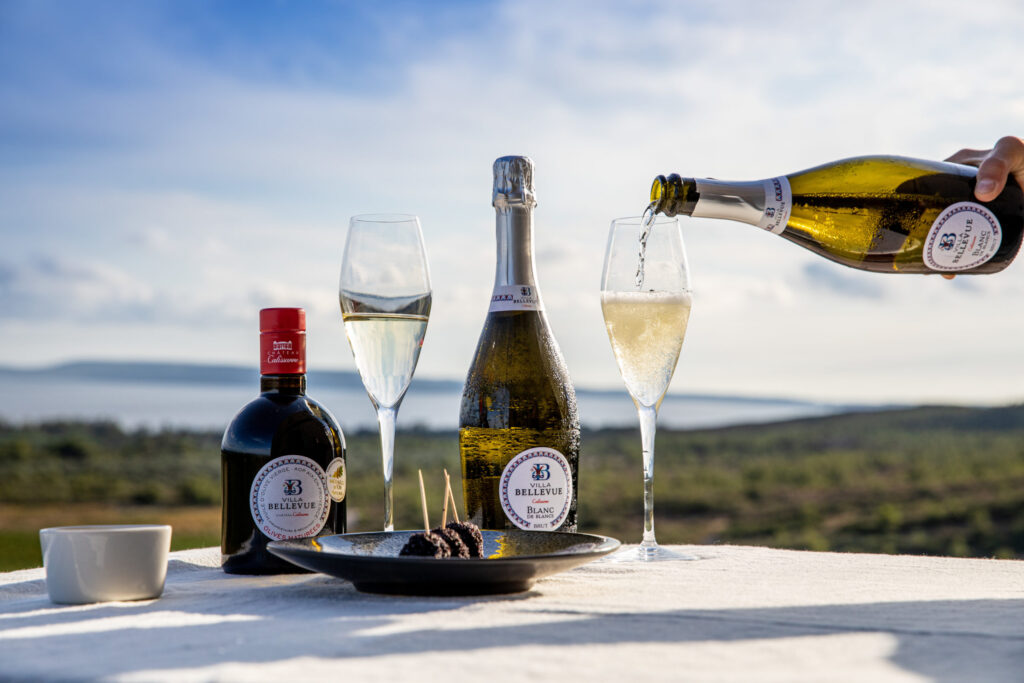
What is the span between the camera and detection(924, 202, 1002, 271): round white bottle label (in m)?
2.31

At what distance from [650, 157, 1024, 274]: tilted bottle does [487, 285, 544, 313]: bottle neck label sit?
340 mm

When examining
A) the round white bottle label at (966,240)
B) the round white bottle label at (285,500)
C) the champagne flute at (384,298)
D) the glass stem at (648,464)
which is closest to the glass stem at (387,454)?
the champagne flute at (384,298)

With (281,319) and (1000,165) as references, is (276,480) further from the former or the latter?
(1000,165)

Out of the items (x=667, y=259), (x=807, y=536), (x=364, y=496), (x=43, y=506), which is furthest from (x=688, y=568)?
(x=43, y=506)

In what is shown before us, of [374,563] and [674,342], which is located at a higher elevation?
[674,342]

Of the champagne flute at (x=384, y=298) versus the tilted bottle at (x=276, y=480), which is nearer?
the tilted bottle at (x=276, y=480)

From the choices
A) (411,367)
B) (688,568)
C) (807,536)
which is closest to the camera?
(688,568)

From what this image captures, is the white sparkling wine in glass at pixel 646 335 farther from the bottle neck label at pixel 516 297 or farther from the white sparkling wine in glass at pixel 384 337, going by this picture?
the white sparkling wine in glass at pixel 384 337

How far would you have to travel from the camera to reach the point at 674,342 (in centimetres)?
206

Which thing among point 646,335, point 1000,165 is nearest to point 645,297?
point 646,335

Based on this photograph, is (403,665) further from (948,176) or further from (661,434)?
(661,434)

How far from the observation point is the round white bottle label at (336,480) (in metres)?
1.77

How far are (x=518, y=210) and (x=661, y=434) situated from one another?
27548 millimetres

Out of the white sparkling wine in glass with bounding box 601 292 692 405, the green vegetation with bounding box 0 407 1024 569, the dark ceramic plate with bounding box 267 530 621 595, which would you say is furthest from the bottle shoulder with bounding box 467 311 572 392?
the green vegetation with bounding box 0 407 1024 569
